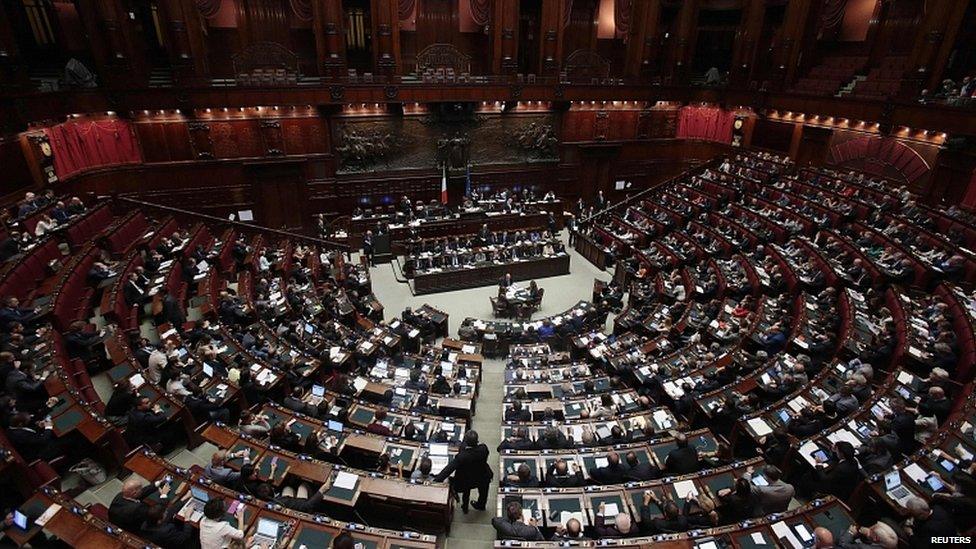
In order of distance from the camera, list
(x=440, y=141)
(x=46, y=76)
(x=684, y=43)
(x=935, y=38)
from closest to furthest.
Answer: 1. (x=935, y=38)
2. (x=46, y=76)
3. (x=440, y=141)
4. (x=684, y=43)

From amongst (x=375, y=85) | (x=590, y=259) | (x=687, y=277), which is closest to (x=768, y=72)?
(x=590, y=259)

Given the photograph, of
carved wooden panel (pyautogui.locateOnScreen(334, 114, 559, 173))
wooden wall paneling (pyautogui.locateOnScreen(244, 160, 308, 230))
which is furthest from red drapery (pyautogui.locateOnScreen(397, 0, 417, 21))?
wooden wall paneling (pyautogui.locateOnScreen(244, 160, 308, 230))

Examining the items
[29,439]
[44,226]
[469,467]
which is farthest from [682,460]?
[44,226]

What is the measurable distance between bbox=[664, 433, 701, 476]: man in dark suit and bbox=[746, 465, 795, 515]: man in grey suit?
76 cm

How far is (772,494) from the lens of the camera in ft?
20.0

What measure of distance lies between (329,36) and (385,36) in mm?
1905

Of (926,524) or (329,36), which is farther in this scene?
(329,36)

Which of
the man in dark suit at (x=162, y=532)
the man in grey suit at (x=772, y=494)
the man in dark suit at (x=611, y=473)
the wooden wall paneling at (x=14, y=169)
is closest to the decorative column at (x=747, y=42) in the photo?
the man in grey suit at (x=772, y=494)

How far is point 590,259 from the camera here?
18.4 meters

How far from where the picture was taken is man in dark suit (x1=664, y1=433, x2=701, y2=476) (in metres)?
6.69

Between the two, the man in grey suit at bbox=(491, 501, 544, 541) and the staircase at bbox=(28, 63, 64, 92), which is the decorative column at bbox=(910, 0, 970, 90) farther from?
the staircase at bbox=(28, 63, 64, 92)

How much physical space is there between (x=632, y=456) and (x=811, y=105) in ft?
57.5

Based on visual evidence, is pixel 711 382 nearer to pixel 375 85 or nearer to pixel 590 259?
pixel 590 259

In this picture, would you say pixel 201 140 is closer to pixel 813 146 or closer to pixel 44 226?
pixel 44 226
